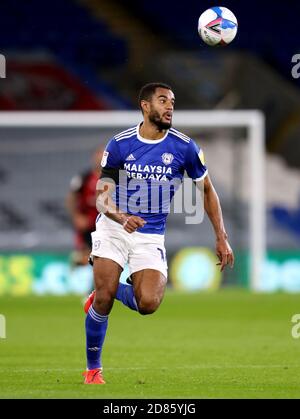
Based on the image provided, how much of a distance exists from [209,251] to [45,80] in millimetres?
5334

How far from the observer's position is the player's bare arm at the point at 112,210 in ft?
27.8

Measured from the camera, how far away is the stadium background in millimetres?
21125

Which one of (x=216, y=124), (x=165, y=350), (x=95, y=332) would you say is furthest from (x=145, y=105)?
(x=216, y=124)

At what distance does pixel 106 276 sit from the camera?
8500mm

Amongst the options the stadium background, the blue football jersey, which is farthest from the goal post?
the blue football jersey

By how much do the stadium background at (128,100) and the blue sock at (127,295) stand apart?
10.8 m

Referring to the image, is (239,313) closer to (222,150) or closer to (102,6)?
(222,150)

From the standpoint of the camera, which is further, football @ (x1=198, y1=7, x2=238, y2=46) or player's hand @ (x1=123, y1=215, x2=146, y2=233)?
football @ (x1=198, y1=7, x2=238, y2=46)

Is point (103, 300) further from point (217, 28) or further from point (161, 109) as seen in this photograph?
point (217, 28)

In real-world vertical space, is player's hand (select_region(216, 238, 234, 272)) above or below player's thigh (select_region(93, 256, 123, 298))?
above

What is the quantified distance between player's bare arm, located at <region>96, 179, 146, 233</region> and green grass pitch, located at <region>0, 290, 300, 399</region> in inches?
46.6

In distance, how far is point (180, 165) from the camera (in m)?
8.89

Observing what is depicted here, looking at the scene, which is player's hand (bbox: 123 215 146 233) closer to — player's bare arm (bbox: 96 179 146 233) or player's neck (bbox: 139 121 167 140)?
player's bare arm (bbox: 96 179 146 233)

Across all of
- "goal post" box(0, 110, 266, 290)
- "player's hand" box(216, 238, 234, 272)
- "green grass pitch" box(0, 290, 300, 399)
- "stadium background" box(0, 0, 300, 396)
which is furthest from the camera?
"stadium background" box(0, 0, 300, 396)
